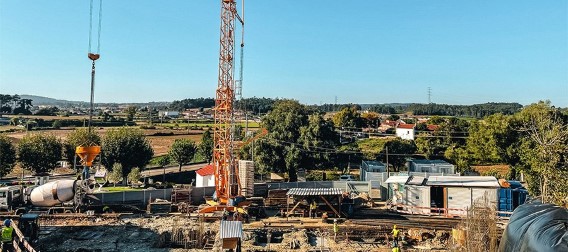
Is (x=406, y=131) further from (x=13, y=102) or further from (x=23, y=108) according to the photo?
(x=13, y=102)

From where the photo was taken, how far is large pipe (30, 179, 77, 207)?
26.2 meters

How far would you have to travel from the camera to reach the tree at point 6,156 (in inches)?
1561

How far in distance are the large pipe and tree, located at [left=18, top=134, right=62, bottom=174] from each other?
17073 millimetres

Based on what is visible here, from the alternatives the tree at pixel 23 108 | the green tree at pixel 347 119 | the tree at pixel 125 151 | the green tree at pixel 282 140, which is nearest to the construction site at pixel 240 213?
the green tree at pixel 282 140

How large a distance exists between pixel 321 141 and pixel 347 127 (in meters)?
42.2

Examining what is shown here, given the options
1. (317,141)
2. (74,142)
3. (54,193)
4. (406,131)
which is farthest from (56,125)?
(54,193)

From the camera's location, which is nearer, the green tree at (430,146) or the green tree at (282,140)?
the green tree at (282,140)

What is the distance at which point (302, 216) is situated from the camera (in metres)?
27.2

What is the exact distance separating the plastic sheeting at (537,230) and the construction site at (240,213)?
6.24m

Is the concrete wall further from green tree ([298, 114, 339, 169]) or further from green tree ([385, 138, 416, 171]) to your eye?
green tree ([385, 138, 416, 171])

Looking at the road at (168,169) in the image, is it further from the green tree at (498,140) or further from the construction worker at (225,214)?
the green tree at (498,140)

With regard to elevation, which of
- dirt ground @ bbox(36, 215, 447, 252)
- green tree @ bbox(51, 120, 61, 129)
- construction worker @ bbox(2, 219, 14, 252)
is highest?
green tree @ bbox(51, 120, 61, 129)

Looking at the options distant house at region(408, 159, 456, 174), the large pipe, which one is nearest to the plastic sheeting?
the large pipe

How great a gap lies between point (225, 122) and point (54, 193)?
12477mm
